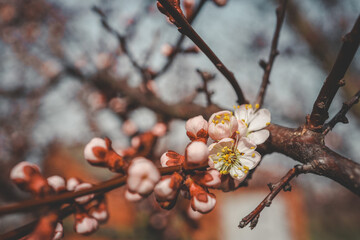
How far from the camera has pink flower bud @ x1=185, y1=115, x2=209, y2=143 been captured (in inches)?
36.6

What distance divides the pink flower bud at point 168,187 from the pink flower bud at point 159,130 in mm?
1356

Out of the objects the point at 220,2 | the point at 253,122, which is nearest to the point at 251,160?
the point at 253,122

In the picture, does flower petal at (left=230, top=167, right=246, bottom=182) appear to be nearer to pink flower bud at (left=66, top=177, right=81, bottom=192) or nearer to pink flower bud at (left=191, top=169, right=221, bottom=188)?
pink flower bud at (left=191, top=169, right=221, bottom=188)

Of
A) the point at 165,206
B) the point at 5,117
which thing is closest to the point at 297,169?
the point at 165,206

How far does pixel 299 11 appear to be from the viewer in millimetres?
3820

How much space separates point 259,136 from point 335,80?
342 mm

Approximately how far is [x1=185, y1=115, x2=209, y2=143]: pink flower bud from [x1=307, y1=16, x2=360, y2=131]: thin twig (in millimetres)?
351

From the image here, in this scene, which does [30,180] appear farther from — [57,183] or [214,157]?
[214,157]

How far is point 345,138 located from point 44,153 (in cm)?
693

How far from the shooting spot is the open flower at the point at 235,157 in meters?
0.93

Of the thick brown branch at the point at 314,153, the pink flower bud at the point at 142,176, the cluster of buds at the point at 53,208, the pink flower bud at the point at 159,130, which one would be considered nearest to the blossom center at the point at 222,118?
the thick brown branch at the point at 314,153

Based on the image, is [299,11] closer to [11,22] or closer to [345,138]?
[345,138]

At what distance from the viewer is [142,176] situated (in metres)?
0.70

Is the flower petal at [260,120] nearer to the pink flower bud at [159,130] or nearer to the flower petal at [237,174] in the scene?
the flower petal at [237,174]
